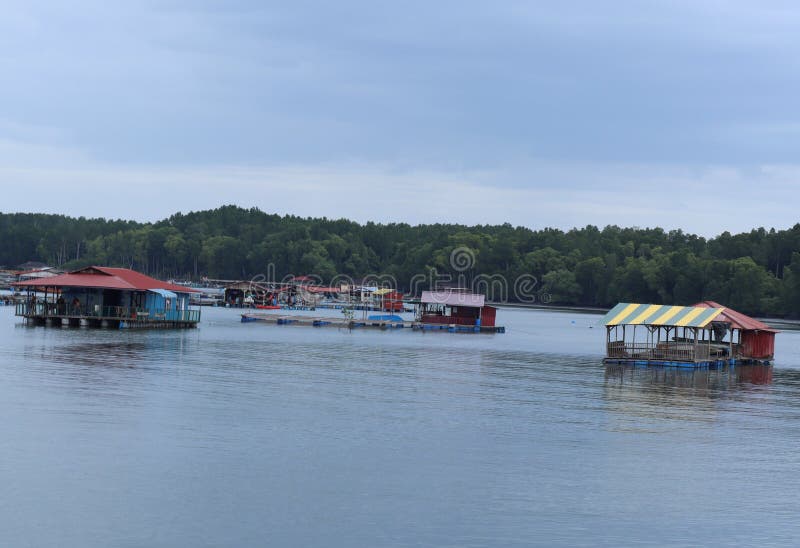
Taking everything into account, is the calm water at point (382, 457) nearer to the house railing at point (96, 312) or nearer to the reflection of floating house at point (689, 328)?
the reflection of floating house at point (689, 328)

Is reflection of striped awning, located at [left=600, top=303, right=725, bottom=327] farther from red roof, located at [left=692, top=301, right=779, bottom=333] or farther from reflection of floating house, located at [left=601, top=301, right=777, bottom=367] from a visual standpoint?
red roof, located at [left=692, top=301, right=779, bottom=333]

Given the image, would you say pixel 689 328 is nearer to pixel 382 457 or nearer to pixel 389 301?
pixel 382 457

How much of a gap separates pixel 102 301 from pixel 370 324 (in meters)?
36.2

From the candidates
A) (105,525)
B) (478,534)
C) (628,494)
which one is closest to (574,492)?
(628,494)

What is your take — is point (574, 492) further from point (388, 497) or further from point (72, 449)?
point (72, 449)

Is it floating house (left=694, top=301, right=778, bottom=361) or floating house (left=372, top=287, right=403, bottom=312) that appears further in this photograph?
floating house (left=372, top=287, right=403, bottom=312)

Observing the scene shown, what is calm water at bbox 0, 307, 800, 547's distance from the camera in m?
22.3

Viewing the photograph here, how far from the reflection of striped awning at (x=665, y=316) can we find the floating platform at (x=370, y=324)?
142 feet

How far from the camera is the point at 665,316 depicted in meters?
60.8

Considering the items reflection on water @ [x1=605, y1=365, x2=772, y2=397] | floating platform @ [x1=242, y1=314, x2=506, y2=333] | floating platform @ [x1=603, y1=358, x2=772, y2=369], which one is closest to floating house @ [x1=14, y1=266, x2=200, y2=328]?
floating platform @ [x1=242, y1=314, x2=506, y2=333]

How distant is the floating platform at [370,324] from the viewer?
105938mm

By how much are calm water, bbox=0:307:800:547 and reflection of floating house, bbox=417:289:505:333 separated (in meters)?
50.4

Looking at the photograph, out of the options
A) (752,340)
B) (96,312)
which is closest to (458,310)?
(96,312)

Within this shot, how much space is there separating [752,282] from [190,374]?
13656 centimetres
